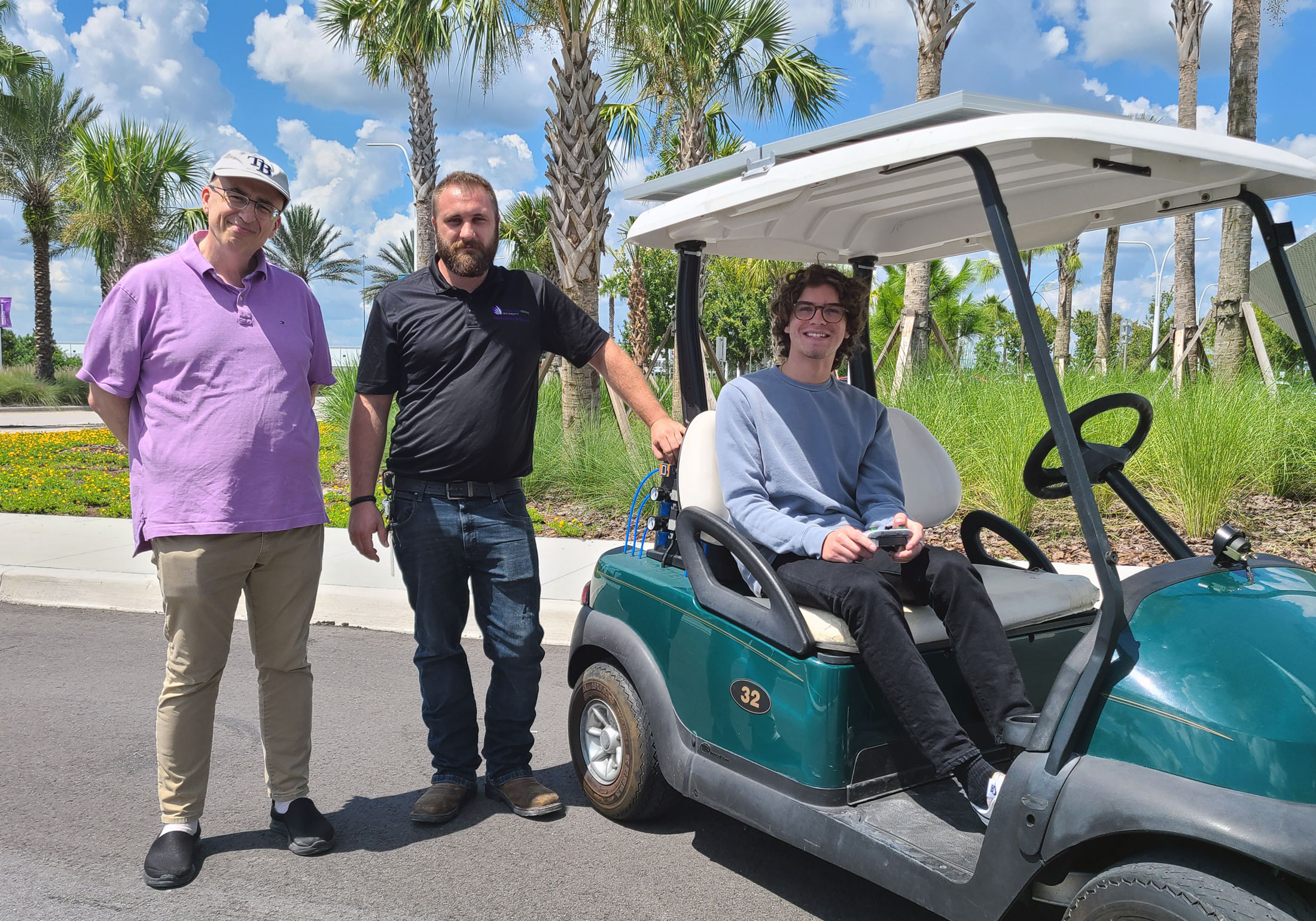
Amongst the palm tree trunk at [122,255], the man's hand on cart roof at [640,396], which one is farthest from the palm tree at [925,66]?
the palm tree trunk at [122,255]

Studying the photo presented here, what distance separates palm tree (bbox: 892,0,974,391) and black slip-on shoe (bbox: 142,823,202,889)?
8145 mm

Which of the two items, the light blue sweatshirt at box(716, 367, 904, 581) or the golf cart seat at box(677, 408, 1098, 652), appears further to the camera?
the light blue sweatshirt at box(716, 367, 904, 581)

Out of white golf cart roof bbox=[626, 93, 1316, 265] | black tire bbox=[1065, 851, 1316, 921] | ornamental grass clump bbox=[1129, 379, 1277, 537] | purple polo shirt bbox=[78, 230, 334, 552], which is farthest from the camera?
ornamental grass clump bbox=[1129, 379, 1277, 537]

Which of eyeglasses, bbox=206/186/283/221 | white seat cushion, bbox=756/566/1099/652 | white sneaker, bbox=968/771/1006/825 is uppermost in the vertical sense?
eyeglasses, bbox=206/186/283/221

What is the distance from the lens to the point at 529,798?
10.6 feet

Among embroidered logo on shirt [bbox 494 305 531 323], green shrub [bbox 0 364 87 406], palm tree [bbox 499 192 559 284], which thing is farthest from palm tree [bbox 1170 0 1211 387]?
green shrub [bbox 0 364 87 406]

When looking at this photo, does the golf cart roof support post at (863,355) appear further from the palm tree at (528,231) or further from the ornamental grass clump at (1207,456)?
the palm tree at (528,231)

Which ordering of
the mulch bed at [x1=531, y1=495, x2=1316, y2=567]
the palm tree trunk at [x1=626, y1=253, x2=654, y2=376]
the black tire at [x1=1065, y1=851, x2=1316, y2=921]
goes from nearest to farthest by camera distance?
the black tire at [x1=1065, y1=851, x2=1316, y2=921] → the mulch bed at [x1=531, y1=495, x2=1316, y2=567] → the palm tree trunk at [x1=626, y1=253, x2=654, y2=376]

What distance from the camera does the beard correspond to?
3.14 metres

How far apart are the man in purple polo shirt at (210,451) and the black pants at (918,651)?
62.0 inches

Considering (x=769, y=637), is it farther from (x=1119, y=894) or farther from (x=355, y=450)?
(x=355, y=450)

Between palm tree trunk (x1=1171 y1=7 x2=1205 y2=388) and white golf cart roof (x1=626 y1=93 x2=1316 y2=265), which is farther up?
palm tree trunk (x1=1171 y1=7 x2=1205 y2=388)

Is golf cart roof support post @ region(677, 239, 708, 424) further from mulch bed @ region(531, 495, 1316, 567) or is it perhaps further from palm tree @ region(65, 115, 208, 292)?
palm tree @ region(65, 115, 208, 292)

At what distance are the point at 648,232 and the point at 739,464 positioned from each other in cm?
74
